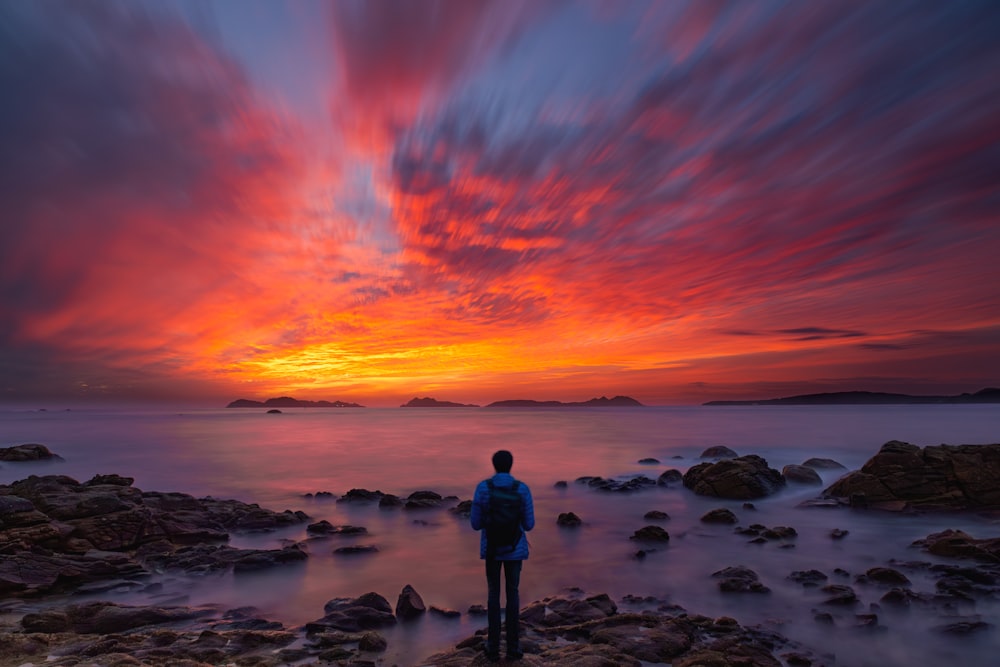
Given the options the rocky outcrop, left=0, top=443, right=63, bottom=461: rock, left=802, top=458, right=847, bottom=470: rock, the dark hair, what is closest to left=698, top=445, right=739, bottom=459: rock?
left=802, top=458, right=847, bottom=470: rock

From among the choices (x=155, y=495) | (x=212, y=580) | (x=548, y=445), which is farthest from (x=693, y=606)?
(x=548, y=445)

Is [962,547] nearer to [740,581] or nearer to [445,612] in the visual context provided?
[740,581]

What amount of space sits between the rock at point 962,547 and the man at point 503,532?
55.7 ft

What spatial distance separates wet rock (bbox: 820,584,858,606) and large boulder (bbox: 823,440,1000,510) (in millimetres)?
14351

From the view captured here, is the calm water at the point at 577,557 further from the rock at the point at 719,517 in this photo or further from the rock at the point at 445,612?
the rock at the point at 719,517

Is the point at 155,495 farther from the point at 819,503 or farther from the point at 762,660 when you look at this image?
the point at 819,503

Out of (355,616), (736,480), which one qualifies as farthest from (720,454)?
(355,616)

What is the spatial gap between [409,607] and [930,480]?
89.6 feet

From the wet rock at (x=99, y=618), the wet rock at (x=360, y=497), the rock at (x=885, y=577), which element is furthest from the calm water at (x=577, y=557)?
the wet rock at (x=99, y=618)

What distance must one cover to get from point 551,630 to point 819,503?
2228cm

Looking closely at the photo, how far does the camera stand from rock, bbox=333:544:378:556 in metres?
19.2

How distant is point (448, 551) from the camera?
19969 mm

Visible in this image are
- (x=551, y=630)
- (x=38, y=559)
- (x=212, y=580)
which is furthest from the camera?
(x=212, y=580)

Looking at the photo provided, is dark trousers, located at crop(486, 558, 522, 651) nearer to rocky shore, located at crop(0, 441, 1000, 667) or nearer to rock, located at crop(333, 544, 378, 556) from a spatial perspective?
rocky shore, located at crop(0, 441, 1000, 667)
